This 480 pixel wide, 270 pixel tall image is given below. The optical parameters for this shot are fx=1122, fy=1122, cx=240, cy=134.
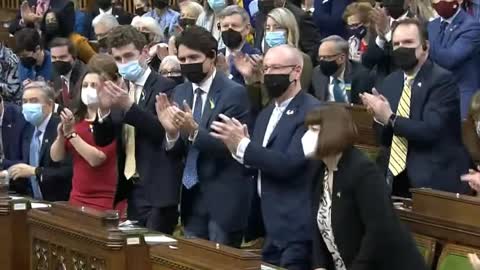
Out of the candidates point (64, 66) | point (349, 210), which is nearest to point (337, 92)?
point (64, 66)

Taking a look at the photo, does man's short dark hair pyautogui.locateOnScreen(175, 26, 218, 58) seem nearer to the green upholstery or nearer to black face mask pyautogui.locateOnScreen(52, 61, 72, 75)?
the green upholstery

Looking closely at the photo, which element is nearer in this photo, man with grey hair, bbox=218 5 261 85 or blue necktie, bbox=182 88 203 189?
blue necktie, bbox=182 88 203 189

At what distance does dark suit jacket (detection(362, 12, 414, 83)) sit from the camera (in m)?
6.92

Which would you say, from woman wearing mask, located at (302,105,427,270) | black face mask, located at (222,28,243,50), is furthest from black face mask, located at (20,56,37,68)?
woman wearing mask, located at (302,105,427,270)

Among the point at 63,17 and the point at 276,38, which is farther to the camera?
the point at 63,17

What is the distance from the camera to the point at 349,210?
4.21 meters

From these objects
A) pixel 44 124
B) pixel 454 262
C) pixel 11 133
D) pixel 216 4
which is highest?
pixel 216 4

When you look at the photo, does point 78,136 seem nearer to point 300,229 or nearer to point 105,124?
point 105,124

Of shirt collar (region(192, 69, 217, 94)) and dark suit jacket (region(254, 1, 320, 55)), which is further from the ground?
dark suit jacket (region(254, 1, 320, 55))

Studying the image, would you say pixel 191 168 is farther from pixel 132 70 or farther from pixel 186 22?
pixel 186 22

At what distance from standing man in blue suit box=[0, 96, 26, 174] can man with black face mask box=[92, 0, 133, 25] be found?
305cm

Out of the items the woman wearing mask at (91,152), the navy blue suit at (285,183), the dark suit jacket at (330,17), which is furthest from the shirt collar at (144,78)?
the dark suit jacket at (330,17)

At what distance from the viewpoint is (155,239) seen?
487 centimetres

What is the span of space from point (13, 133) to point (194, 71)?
199cm
